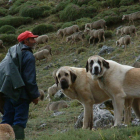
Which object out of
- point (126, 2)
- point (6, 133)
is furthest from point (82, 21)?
point (6, 133)

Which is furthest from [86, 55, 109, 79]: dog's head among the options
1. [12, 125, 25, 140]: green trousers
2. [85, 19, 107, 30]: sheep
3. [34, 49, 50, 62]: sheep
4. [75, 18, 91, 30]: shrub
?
[75, 18, 91, 30]: shrub

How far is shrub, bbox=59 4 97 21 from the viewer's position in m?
33.3

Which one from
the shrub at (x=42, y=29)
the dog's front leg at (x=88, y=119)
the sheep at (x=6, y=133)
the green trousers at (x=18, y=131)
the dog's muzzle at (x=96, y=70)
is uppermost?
the dog's muzzle at (x=96, y=70)

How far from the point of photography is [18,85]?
6207mm

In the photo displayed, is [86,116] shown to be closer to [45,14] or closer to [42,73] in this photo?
[42,73]

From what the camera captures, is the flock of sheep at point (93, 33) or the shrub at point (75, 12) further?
the shrub at point (75, 12)

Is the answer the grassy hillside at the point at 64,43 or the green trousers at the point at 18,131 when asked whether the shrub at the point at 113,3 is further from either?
the green trousers at the point at 18,131

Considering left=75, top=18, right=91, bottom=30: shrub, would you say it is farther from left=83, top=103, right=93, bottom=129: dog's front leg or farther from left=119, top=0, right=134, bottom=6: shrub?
left=83, top=103, right=93, bottom=129: dog's front leg

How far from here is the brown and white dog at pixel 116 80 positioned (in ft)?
23.9

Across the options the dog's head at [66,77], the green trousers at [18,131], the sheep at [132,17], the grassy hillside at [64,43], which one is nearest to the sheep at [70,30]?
the grassy hillside at [64,43]

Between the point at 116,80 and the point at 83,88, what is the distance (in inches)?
34.3

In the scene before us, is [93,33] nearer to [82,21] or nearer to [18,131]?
[82,21]

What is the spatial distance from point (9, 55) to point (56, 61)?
1621 centimetres

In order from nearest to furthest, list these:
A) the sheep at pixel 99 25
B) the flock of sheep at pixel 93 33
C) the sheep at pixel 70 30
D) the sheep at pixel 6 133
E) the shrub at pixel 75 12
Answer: the sheep at pixel 6 133 < the flock of sheep at pixel 93 33 < the sheep at pixel 99 25 < the sheep at pixel 70 30 < the shrub at pixel 75 12
